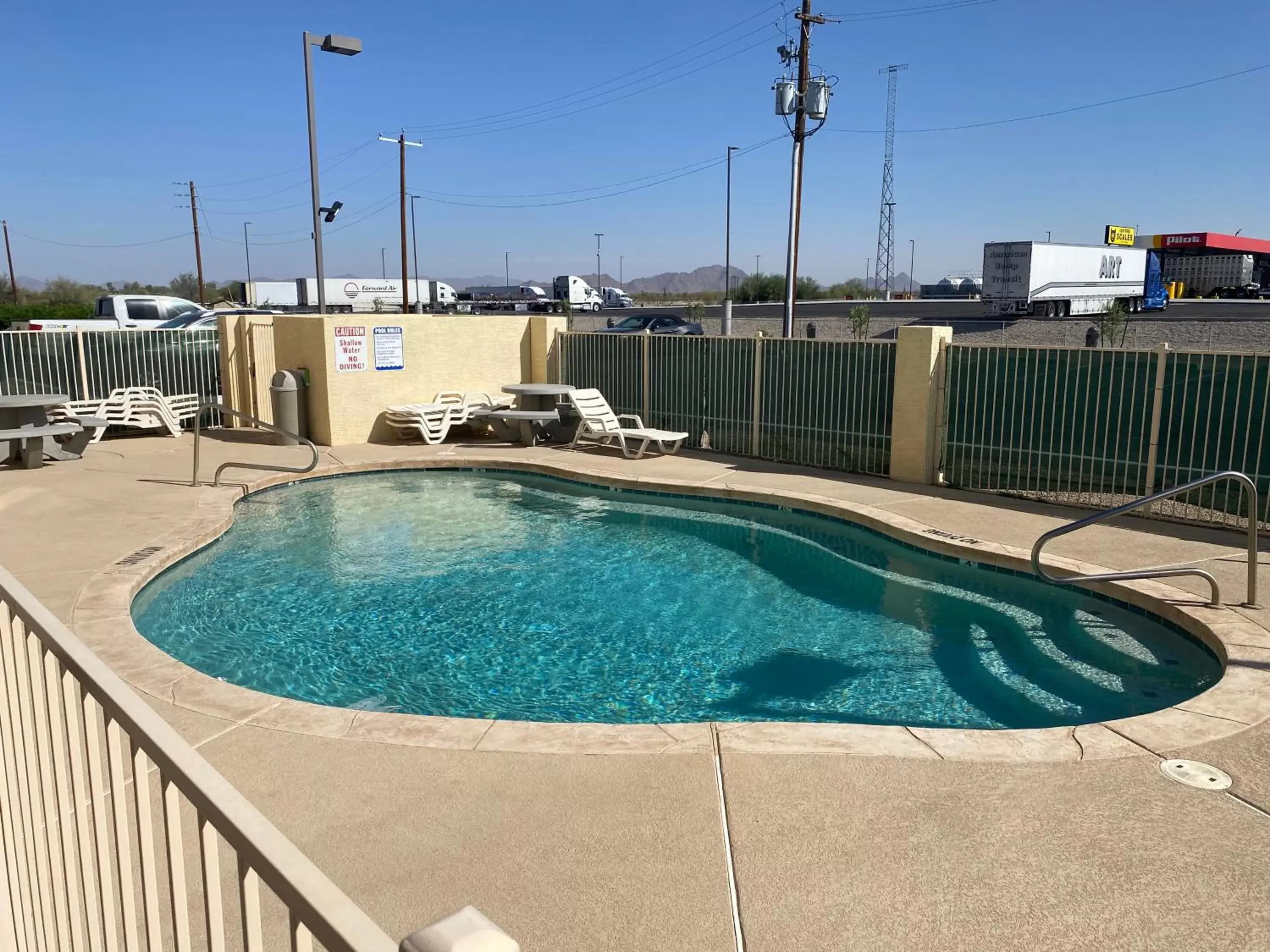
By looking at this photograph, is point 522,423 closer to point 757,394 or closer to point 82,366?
point 757,394

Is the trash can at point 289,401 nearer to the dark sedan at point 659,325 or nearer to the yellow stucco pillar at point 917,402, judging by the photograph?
the yellow stucco pillar at point 917,402

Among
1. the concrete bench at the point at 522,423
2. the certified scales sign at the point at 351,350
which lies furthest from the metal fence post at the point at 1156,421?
the certified scales sign at the point at 351,350

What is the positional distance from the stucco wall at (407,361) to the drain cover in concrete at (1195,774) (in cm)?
1253

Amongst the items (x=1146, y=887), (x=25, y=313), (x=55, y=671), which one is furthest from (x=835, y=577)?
(x=25, y=313)

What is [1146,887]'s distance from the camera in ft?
11.7

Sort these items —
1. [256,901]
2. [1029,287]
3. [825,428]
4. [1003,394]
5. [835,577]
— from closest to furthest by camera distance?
[256,901]
[835,577]
[1003,394]
[825,428]
[1029,287]

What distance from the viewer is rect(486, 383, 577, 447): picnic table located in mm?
14906

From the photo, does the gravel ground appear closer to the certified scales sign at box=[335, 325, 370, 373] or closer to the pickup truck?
the pickup truck

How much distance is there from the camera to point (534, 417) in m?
14.8

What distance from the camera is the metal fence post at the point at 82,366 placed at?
1519 centimetres

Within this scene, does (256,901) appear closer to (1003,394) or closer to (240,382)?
(1003,394)

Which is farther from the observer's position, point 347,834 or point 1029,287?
point 1029,287

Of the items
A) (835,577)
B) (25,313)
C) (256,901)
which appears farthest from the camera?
(25,313)

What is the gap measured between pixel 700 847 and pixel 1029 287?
4017 cm
